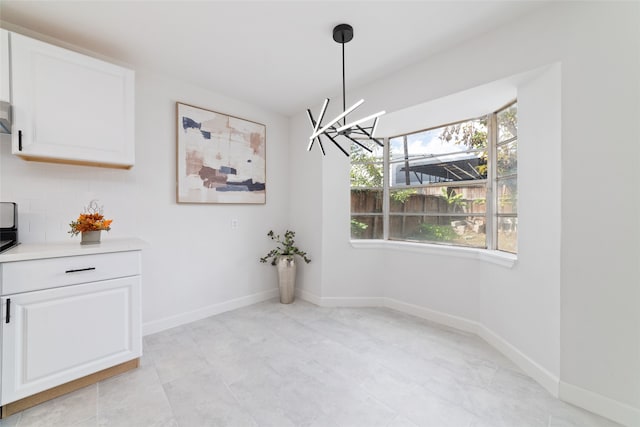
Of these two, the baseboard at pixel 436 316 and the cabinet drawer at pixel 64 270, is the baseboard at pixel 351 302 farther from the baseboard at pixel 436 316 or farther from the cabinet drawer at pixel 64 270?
the cabinet drawer at pixel 64 270

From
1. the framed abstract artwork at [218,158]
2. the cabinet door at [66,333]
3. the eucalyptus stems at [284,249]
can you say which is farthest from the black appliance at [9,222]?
the eucalyptus stems at [284,249]

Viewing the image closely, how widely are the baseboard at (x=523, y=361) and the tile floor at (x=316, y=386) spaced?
0.06 meters

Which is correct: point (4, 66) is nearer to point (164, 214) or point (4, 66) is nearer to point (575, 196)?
point (164, 214)

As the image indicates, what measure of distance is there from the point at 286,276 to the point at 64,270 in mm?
2131

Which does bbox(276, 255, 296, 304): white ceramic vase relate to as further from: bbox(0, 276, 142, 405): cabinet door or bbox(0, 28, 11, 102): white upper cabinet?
bbox(0, 28, 11, 102): white upper cabinet

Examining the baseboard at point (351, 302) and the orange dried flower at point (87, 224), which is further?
the baseboard at point (351, 302)

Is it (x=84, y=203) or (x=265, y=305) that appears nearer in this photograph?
(x=84, y=203)

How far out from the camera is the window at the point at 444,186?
8.23ft

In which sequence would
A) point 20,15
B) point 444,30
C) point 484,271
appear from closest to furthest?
point 20,15, point 444,30, point 484,271

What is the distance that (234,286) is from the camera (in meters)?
3.28

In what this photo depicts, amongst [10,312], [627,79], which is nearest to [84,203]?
[10,312]

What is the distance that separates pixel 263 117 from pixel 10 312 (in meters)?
2.92

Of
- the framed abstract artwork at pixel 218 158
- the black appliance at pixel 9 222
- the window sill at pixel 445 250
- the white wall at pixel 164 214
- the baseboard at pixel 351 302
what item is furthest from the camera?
the baseboard at pixel 351 302

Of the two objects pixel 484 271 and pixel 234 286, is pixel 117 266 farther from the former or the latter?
pixel 484 271
